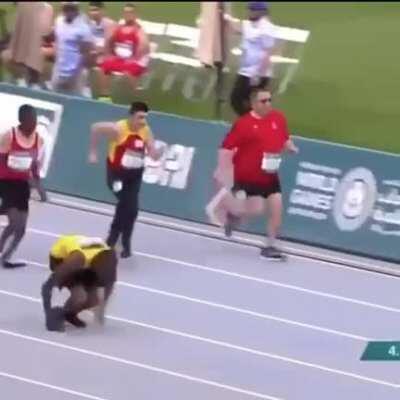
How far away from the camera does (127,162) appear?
57.3ft

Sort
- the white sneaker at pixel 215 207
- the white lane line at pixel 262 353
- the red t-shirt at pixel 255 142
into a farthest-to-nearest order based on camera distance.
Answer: the white sneaker at pixel 215 207 < the red t-shirt at pixel 255 142 < the white lane line at pixel 262 353

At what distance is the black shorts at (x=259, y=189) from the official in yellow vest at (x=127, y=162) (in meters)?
0.94

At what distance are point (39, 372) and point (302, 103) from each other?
1052cm

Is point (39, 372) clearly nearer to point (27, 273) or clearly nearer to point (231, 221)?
point (27, 273)

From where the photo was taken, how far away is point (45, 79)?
24.6m

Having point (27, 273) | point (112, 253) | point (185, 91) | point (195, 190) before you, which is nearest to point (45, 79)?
point (185, 91)

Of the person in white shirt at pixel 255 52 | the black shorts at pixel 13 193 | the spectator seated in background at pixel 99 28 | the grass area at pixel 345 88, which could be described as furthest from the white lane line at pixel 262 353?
the spectator seated in background at pixel 99 28

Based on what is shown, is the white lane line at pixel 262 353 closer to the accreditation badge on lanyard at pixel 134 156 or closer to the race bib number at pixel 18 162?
the race bib number at pixel 18 162

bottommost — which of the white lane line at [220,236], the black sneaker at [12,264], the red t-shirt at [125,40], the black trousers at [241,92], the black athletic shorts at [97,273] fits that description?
the black sneaker at [12,264]

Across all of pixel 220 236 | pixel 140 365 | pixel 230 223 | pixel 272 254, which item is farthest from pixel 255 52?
pixel 140 365

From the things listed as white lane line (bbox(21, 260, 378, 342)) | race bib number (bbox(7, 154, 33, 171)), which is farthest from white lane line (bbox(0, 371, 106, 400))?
race bib number (bbox(7, 154, 33, 171))

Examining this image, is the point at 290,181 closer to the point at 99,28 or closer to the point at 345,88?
the point at 345,88

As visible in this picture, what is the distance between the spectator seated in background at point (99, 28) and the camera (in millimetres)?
23938

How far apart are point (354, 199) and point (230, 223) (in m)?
1.39
